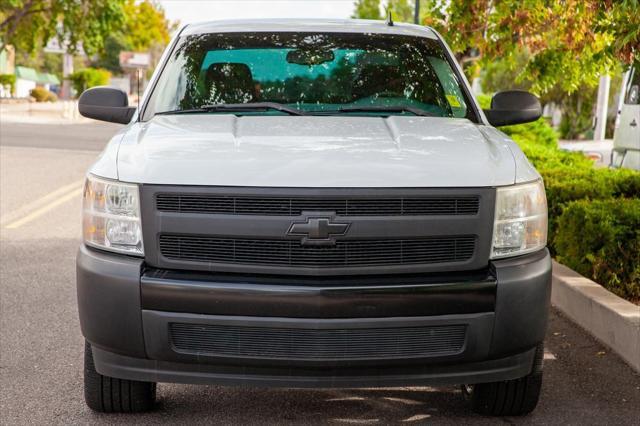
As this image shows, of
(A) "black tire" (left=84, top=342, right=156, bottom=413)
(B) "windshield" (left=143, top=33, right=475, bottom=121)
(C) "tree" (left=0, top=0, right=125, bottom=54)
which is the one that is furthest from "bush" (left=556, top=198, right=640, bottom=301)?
(C) "tree" (left=0, top=0, right=125, bottom=54)

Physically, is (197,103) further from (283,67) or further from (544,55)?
(544,55)

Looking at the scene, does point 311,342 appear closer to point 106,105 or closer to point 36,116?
point 106,105

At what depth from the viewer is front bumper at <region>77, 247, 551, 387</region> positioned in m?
3.90

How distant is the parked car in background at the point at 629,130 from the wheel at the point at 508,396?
6989 mm

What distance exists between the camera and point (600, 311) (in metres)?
6.19

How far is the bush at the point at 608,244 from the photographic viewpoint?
6816 millimetres

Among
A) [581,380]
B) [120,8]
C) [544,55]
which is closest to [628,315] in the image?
[581,380]

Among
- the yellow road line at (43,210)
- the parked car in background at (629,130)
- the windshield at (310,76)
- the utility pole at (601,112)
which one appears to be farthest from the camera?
the utility pole at (601,112)

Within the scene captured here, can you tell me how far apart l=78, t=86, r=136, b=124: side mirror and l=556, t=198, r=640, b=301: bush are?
3.41 metres

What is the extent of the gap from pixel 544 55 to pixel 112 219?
29.1ft

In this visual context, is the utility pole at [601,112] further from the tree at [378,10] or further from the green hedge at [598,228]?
the tree at [378,10]

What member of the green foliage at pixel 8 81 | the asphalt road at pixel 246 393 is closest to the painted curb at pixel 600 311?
the asphalt road at pixel 246 393

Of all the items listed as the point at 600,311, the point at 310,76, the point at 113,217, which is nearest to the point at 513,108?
the point at 310,76

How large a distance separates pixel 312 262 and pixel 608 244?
362 cm
